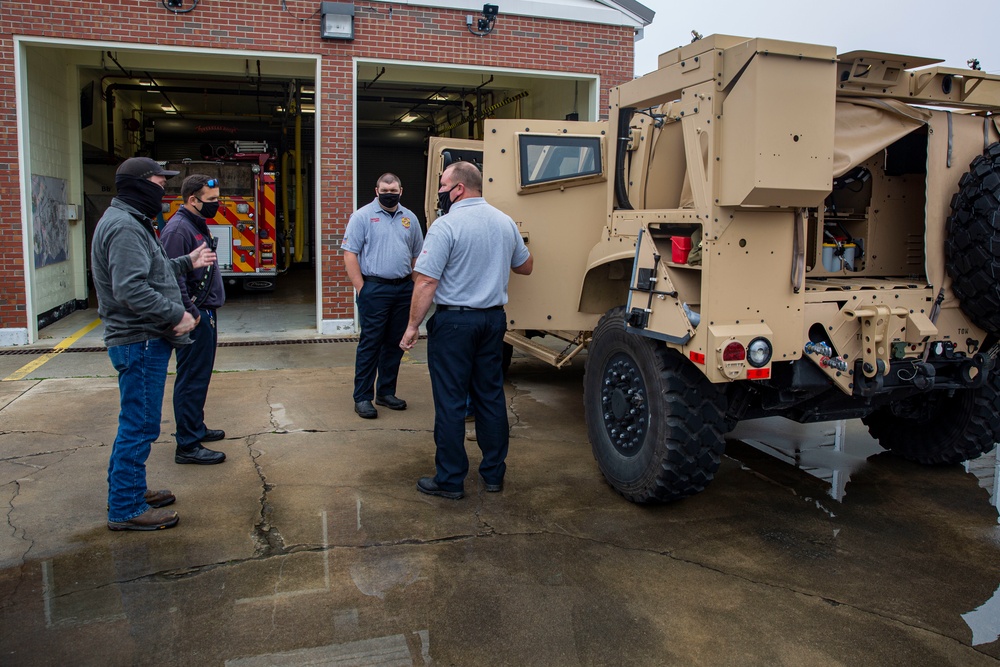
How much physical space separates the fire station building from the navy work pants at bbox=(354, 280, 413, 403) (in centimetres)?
378

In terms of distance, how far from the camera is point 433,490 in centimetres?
485

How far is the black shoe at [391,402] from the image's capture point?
6.93m

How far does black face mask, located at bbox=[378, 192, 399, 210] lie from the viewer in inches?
255

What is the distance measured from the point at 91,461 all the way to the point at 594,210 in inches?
148

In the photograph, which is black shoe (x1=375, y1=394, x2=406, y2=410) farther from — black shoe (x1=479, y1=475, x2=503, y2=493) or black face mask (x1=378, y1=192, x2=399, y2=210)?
black shoe (x1=479, y1=475, x2=503, y2=493)

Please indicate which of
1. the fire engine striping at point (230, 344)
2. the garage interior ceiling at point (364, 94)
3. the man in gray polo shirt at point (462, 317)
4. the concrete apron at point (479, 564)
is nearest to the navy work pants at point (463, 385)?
the man in gray polo shirt at point (462, 317)

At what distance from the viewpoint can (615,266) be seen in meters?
5.48

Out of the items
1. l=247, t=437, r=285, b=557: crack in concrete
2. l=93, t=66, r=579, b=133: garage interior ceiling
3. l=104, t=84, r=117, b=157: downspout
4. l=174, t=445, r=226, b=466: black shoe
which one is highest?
l=93, t=66, r=579, b=133: garage interior ceiling

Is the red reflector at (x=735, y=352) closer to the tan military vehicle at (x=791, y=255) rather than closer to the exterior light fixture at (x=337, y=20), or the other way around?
the tan military vehicle at (x=791, y=255)

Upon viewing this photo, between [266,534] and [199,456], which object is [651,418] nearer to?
[266,534]

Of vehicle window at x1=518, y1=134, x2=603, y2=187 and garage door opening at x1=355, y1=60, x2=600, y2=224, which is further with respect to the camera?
garage door opening at x1=355, y1=60, x2=600, y2=224

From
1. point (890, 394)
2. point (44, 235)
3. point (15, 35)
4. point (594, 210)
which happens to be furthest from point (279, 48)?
point (890, 394)

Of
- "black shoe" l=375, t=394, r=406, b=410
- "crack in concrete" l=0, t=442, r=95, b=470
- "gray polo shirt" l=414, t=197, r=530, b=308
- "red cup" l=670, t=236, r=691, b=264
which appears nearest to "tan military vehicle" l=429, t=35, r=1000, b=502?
"red cup" l=670, t=236, r=691, b=264

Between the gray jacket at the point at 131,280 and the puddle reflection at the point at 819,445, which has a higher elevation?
the gray jacket at the point at 131,280
